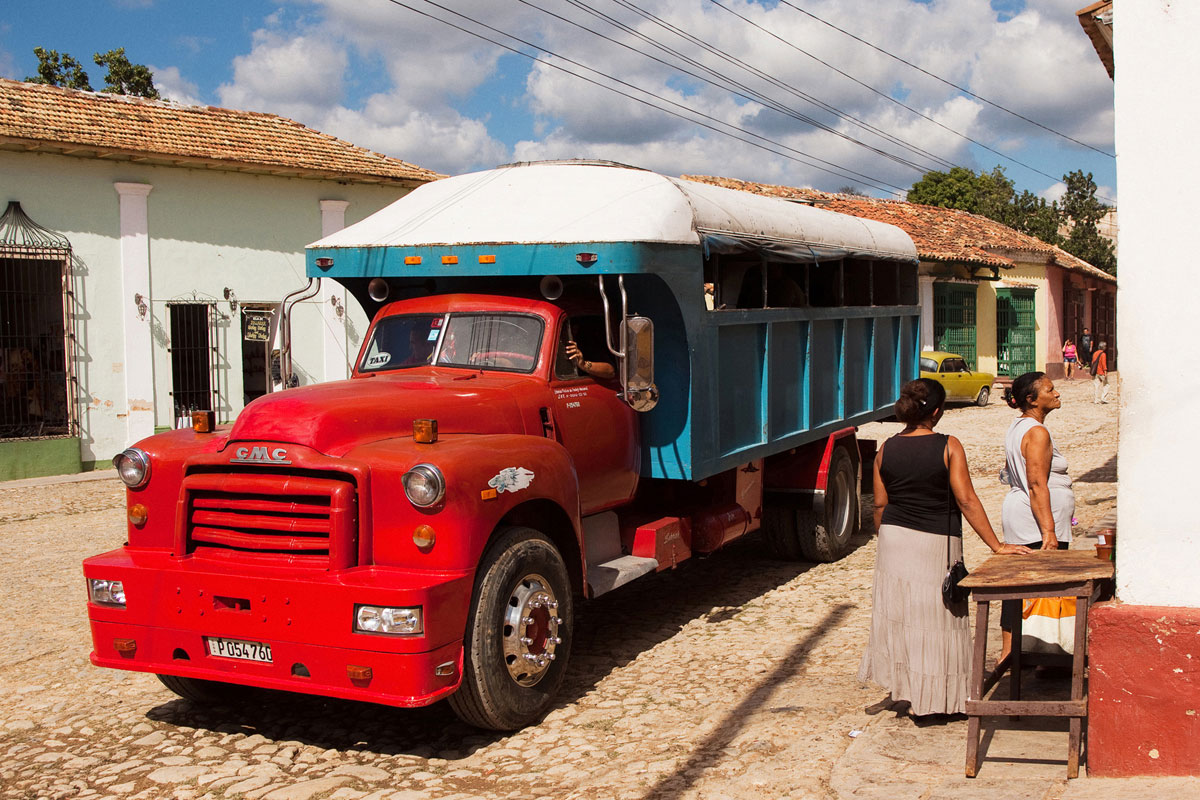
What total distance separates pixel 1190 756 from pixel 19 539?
1065 centimetres

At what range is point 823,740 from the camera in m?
5.27

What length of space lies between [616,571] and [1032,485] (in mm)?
2299

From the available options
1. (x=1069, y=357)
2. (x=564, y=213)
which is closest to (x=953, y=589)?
(x=564, y=213)

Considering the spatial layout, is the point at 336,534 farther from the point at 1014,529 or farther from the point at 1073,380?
the point at 1073,380

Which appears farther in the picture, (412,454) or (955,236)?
(955,236)

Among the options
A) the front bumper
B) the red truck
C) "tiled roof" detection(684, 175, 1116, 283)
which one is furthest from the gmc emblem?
"tiled roof" detection(684, 175, 1116, 283)

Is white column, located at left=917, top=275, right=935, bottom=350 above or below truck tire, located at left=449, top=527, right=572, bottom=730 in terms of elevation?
above

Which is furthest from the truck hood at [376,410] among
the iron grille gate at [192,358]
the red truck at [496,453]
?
the iron grille gate at [192,358]

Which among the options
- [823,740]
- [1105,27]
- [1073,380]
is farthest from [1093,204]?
[823,740]

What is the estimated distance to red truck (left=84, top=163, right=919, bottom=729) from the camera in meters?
4.99

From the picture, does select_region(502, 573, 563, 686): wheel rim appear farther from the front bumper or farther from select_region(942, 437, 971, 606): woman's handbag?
select_region(942, 437, 971, 606): woman's handbag

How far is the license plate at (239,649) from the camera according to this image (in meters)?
5.01

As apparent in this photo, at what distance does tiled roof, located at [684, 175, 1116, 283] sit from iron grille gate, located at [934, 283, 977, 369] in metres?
1.20

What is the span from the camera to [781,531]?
956 cm
